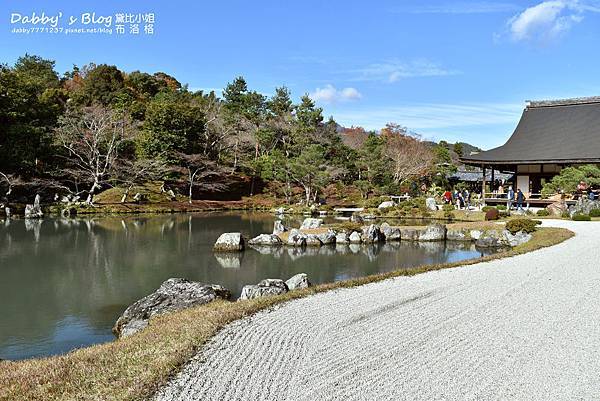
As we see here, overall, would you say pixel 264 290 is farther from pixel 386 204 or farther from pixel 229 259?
pixel 386 204

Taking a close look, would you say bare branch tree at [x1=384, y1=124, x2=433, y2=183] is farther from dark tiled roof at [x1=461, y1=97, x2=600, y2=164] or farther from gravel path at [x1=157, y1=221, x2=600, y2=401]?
gravel path at [x1=157, y1=221, x2=600, y2=401]

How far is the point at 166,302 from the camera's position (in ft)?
24.2

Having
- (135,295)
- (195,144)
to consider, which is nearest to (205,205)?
(195,144)

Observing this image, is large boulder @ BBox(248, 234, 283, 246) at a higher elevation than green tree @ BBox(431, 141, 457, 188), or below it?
below

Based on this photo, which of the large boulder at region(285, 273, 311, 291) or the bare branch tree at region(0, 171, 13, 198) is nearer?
the large boulder at region(285, 273, 311, 291)

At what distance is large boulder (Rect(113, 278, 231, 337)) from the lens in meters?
7.12

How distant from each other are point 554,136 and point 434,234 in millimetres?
14340

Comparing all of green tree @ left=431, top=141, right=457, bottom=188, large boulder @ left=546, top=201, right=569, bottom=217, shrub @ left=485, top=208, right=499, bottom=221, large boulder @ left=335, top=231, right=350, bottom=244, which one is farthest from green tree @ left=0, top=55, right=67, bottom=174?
green tree @ left=431, top=141, right=457, bottom=188

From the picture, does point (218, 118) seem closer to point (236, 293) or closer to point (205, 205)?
point (205, 205)

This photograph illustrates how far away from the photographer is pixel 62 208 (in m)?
A: 26.2

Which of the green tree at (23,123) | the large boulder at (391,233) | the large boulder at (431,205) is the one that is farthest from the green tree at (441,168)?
the green tree at (23,123)

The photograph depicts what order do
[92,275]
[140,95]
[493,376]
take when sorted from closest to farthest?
1. [493,376]
2. [92,275]
3. [140,95]

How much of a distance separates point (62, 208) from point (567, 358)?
1047 inches

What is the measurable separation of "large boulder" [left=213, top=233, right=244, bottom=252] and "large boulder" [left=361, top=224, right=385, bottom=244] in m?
4.78
